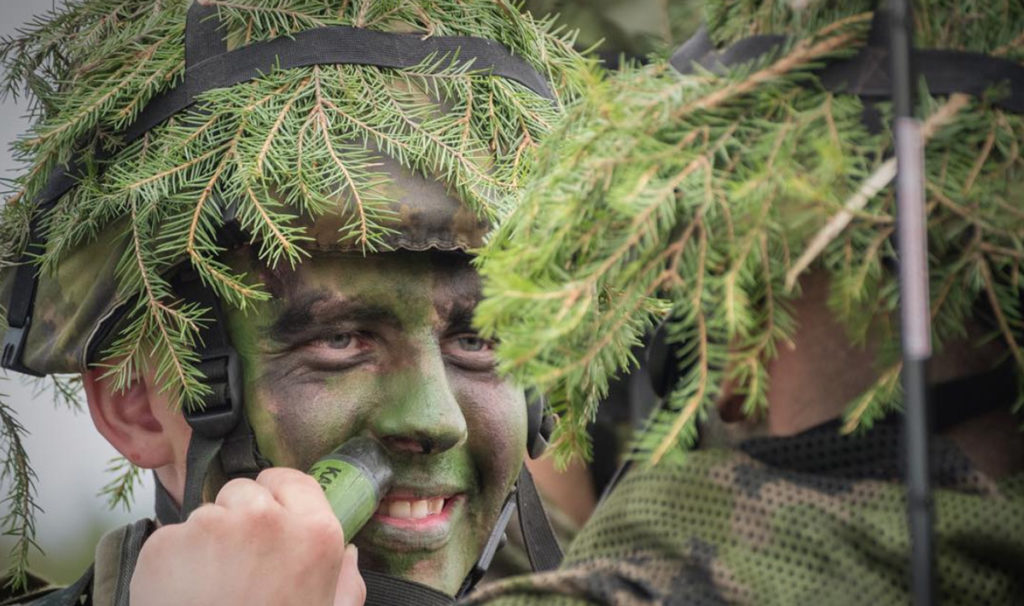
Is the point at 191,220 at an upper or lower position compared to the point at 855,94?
lower

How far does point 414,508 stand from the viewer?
2168 mm

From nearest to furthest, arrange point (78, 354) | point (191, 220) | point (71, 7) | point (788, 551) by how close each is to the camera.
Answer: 1. point (788, 551)
2. point (191, 220)
3. point (78, 354)
4. point (71, 7)

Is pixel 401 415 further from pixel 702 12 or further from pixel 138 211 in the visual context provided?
pixel 702 12

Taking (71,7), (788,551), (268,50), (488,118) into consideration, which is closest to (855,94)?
(788,551)

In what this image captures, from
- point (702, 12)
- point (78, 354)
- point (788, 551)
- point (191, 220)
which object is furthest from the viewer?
point (78, 354)

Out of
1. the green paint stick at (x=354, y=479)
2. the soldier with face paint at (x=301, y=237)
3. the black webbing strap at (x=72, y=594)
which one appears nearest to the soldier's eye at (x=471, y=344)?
the soldier with face paint at (x=301, y=237)

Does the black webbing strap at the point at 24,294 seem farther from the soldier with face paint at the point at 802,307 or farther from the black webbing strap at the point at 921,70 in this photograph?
the black webbing strap at the point at 921,70

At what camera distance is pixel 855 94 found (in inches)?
49.4

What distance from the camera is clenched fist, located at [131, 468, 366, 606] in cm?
174

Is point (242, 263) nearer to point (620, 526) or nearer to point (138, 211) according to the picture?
point (138, 211)

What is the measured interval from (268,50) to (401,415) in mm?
618

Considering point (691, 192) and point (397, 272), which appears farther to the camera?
point (397, 272)

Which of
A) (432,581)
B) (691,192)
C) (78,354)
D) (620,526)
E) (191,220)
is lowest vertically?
(432,581)

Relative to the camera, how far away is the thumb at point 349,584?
74.9 inches
